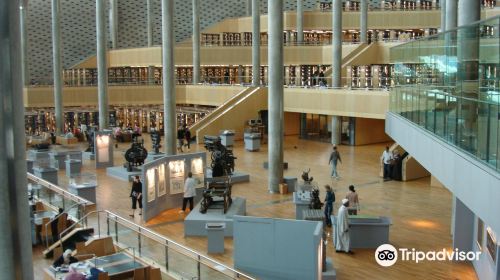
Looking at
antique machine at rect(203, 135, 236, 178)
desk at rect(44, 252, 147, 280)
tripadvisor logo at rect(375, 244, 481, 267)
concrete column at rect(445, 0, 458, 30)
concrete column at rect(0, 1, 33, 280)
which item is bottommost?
tripadvisor logo at rect(375, 244, 481, 267)

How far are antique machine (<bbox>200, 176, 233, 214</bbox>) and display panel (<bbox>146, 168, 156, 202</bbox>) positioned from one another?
1.50 m

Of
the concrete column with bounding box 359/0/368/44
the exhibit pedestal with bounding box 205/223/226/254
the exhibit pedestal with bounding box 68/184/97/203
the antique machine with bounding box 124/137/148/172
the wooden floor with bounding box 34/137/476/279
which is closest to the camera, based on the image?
the wooden floor with bounding box 34/137/476/279

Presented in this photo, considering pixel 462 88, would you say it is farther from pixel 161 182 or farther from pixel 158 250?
pixel 161 182

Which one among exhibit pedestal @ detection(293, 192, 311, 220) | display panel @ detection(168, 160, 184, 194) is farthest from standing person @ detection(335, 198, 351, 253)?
display panel @ detection(168, 160, 184, 194)

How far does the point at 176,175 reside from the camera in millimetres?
19500

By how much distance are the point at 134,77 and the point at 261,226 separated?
36.1 m

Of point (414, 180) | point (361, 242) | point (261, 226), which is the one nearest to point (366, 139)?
point (414, 180)

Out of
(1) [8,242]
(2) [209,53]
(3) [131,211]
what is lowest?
Answer: (3) [131,211]

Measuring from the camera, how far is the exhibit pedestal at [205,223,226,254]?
14.4m

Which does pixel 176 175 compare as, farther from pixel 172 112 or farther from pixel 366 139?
pixel 366 139

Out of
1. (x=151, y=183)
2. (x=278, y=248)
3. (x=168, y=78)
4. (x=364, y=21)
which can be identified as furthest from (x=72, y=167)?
(x=364, y=21)

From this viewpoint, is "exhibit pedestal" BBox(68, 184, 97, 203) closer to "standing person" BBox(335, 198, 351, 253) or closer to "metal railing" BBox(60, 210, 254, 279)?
"metal railing" BBox(60, 210, 254, 279)

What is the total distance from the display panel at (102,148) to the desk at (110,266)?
51.0 feet

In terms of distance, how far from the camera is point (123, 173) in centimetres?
2480
